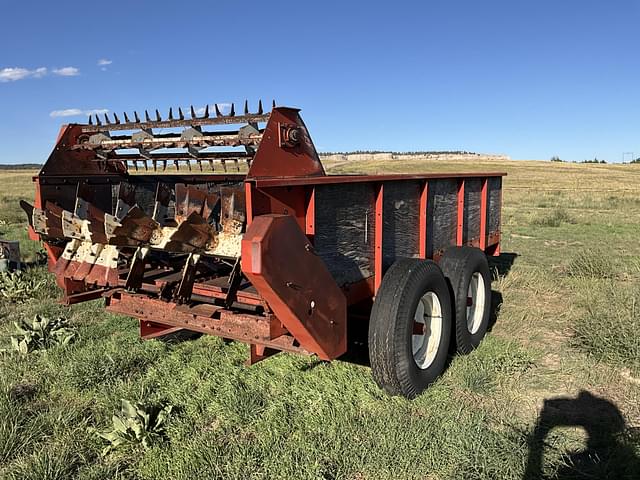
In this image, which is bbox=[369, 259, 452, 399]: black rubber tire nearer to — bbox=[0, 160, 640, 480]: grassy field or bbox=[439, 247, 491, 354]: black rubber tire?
bbox=[0, 160, 640, 480]: grassy field

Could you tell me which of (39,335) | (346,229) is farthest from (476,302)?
(39,335)

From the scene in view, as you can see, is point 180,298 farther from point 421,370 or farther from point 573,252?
point 573,252

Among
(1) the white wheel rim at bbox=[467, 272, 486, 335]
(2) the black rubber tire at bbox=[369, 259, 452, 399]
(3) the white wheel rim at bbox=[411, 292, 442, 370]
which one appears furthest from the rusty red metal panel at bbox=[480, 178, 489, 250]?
(2) the black rubber tire at bbox=[369, 259, 452, 399]

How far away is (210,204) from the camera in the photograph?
353 cm

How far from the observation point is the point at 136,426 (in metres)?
2.90

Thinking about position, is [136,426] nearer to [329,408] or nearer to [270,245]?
[329,408]

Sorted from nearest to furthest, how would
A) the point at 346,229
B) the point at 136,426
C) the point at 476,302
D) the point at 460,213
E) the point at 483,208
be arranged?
the point at 136,426, the point at 346,229, the point at 476,302, the point at 460,213, the point at 483,208

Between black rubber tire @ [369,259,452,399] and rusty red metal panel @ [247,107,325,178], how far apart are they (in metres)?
0.85

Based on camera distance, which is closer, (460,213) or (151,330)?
(151,330)

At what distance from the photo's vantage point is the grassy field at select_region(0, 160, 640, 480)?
266 centimetres

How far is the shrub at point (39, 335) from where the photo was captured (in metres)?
4.22

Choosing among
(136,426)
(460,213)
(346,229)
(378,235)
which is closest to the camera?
(136,426)

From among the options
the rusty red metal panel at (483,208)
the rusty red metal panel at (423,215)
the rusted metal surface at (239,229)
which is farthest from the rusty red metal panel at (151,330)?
the rusty red metal panel at (483,208)

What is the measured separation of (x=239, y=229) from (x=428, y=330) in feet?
5.30
